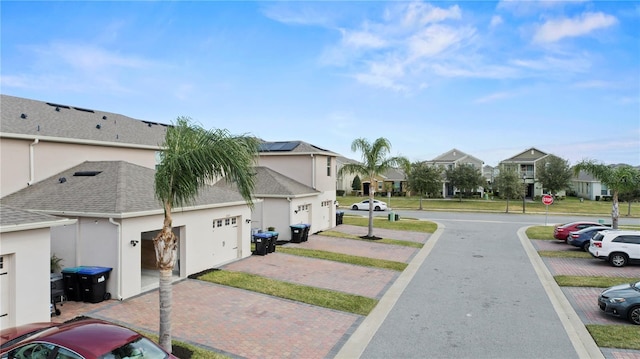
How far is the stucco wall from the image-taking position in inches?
343

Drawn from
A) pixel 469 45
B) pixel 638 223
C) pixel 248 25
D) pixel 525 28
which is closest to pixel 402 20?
pixel 469 45

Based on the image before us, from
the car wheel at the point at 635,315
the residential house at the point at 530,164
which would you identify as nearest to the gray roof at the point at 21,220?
the car wheel at the point at 635,315

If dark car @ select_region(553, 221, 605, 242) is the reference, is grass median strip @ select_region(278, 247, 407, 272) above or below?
below

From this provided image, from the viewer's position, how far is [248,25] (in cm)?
1814

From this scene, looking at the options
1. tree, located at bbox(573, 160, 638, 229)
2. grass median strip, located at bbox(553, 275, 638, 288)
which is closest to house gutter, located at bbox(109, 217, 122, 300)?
grass median strip, located at bbox(553, 275, 638, 288)

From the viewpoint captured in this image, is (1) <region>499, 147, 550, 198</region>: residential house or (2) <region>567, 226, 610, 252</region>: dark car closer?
(2) <region>567, 226, 610, 252</region>: dark car

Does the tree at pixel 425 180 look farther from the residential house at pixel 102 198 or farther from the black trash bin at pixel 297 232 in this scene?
the residential house at pixel 102 198

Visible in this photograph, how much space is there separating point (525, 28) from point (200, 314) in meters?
18.8

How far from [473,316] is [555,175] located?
171ft

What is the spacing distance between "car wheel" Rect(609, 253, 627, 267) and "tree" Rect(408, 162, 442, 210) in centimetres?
3315

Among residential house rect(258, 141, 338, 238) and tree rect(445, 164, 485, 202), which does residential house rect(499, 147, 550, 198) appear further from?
residential house rect(258, 141, 338, 238)

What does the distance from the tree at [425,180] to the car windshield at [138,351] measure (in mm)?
47506

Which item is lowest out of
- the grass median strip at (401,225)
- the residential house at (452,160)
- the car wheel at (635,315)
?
the car wheel at (635,315)

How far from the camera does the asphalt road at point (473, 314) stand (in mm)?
9266
